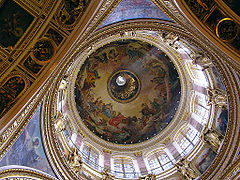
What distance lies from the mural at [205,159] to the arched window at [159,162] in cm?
234

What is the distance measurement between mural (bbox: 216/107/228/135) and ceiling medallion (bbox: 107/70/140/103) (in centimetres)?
1040

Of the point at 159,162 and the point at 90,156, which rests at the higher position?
the point at 90,156

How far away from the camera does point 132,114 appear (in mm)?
21266

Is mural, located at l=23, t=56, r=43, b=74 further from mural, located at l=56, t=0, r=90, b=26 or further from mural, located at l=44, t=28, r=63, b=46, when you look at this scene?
mural, located at l=56, t=0, r=90, b=26

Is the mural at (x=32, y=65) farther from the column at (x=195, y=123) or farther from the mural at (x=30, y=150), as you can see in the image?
the column at (x=195, y=123)

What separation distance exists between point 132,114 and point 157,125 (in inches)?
122

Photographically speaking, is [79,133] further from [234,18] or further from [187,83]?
[234,18]

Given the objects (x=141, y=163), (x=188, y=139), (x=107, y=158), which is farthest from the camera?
(x=107, y=158)

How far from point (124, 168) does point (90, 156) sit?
9.31 ft

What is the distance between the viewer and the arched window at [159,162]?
14.6 m

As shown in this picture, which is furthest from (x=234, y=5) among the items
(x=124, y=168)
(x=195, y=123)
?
(x=124, y=168)

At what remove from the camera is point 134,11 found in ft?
31.1

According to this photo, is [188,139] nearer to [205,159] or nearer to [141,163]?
[205,159]

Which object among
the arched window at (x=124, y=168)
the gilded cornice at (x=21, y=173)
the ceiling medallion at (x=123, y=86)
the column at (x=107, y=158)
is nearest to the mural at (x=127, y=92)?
the ceiling medallion at (x=123, y=86)
